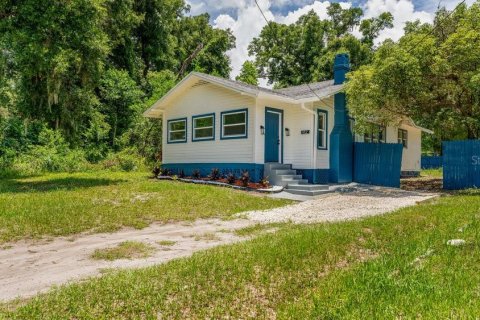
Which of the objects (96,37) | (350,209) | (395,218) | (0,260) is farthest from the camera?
(96,37)

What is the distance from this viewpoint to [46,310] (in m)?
3.15

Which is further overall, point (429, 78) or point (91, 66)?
point (429, 78)

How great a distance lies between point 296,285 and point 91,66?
12047 mm

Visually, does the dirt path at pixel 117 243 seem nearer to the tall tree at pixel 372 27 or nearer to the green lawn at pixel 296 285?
the green lawn at pixel 296 285

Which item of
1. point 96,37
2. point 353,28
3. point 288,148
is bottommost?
point 288,148

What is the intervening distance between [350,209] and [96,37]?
34.2 feet

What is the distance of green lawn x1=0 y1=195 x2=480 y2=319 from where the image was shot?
3131 millimetres

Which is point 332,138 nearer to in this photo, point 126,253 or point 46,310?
point 126,253

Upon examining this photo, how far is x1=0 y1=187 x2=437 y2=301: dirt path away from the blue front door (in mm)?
3870

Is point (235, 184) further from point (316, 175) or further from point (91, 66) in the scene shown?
point (91, 66)

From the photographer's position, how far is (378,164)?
15430 millimetres

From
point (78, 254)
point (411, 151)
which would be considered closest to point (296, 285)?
point (78, 254)

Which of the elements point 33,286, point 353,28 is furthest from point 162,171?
point 353,28

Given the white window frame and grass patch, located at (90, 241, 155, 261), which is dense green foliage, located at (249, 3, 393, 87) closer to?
the white window frame
